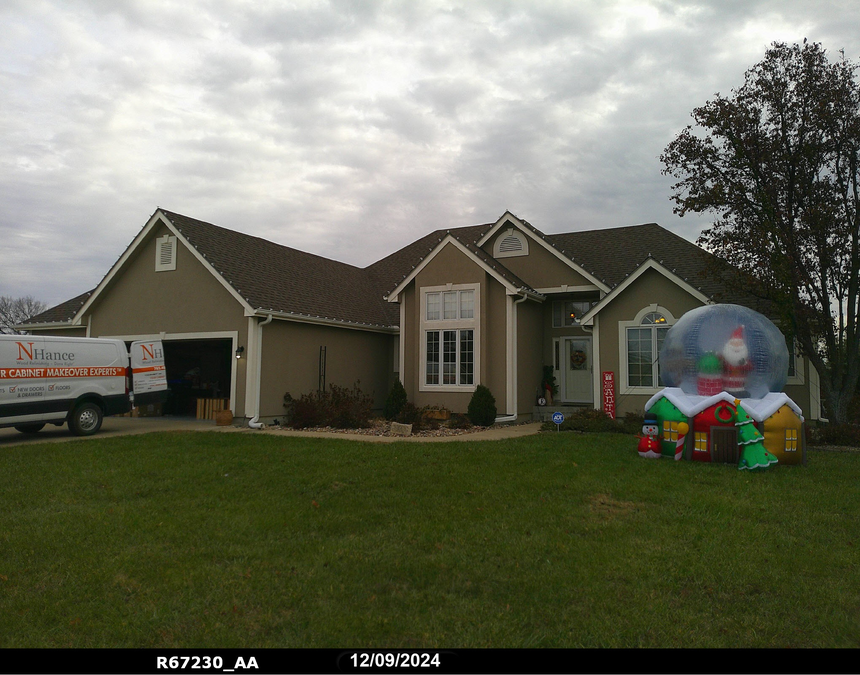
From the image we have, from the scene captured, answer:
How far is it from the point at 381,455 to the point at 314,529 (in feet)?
13.6

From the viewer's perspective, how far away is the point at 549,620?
13.6 feet

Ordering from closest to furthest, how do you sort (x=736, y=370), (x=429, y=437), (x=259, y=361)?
1. (x=736, y=370)
2. (x=429, y=437)
3. (x=259, y=361)

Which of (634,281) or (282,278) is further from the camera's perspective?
(282,278)

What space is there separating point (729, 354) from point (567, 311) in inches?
341

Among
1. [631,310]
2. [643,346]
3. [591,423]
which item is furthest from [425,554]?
[631,310]

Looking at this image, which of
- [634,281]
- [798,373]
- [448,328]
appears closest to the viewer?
[798,373]

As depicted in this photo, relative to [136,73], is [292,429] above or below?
below

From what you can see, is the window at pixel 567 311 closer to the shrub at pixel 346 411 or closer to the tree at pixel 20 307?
the shrub at pixel 346 411

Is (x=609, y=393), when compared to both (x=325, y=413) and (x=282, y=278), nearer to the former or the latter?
(x=325, y=413)

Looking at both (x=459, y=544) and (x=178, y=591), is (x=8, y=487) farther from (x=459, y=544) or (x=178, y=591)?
(x=459, y=544)

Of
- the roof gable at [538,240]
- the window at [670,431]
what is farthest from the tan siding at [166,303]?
the window at [670,431]

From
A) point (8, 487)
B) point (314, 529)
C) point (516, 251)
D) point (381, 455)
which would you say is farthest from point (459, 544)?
point (516, 251)

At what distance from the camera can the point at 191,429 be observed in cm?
1468

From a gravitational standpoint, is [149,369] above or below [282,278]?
below
